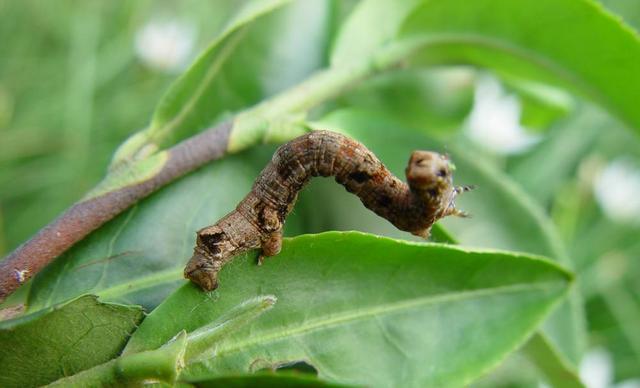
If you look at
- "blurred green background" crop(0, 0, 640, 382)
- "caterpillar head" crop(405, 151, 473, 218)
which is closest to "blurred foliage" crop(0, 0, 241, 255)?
"blurred green background" crop(0, 0, 640, 382)

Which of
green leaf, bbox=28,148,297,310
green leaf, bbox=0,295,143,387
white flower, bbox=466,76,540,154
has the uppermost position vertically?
white flower, bbox=466,76,540,154

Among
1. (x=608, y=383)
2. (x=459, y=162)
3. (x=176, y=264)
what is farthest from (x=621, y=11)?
(x=176, y=264)

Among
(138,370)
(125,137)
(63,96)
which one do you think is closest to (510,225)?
(138,370)

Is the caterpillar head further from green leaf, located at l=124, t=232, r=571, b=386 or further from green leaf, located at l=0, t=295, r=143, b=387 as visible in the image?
green leaf, located at l=0, t=295, r=143, b=387

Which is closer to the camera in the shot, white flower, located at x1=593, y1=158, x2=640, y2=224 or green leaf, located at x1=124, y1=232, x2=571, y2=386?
green leaf, located at x1=124, y1=232, x2=571, y2=386

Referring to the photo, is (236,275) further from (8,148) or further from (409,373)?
(8,148)

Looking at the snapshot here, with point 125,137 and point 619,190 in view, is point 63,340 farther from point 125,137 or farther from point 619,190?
point 619,190

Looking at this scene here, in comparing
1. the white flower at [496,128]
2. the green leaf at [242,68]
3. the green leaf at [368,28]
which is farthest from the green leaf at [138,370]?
the white flower at [496,128]

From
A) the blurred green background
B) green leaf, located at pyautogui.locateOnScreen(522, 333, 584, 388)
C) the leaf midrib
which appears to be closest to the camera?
the leaf midrib
